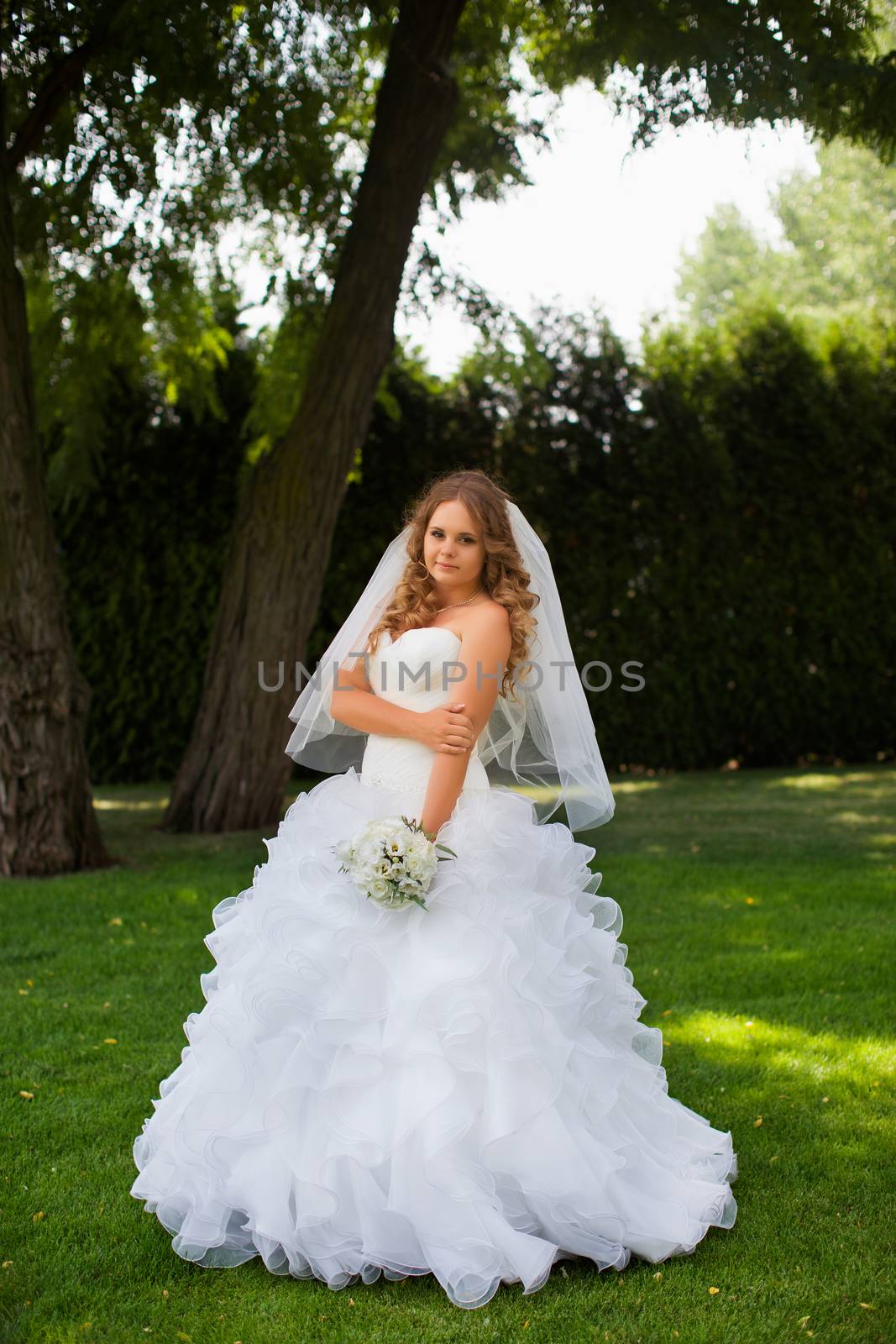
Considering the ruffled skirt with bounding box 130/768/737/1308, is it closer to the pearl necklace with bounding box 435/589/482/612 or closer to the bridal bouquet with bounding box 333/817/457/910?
the bridal bouquet with bounding box 333/817/457/910

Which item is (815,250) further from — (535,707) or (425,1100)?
(425,1100)

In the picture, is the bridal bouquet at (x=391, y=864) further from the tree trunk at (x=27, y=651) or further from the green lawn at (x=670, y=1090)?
the tree trunk at (x=27, y=651)

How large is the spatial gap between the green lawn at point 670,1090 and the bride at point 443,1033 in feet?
0.35

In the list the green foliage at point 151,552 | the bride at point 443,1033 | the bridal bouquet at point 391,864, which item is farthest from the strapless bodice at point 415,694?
the green foliage at point 151,552

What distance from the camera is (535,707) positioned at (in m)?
3.45

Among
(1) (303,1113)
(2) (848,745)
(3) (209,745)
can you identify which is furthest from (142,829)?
(2) (848,745)

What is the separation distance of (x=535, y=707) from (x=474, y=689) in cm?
43

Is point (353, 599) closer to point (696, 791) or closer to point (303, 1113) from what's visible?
point (696, 791)

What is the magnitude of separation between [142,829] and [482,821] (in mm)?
5662

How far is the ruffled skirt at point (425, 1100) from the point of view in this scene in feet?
8.55

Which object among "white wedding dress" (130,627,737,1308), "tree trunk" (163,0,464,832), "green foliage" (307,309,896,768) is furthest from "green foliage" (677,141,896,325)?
"white wedding dress" (130,627,737,1308)

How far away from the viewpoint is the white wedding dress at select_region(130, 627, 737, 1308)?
2.61 metres

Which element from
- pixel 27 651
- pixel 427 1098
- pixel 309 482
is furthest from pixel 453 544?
pixel 309 482

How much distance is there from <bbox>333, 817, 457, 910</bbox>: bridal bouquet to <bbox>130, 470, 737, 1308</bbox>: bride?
8 cm
